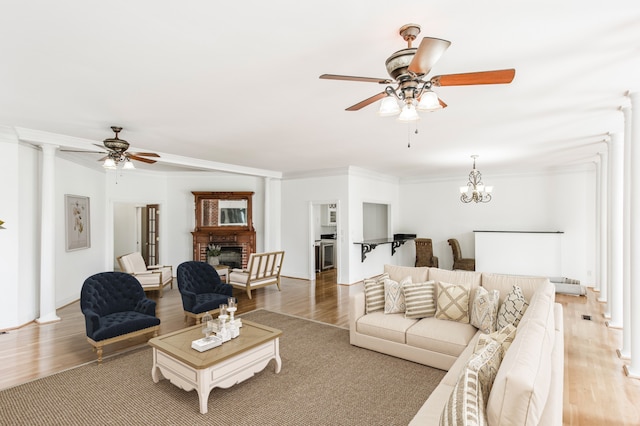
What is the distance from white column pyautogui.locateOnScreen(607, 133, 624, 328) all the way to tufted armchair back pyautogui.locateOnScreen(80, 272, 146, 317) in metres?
6.28

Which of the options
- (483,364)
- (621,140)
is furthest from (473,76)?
(621,140)

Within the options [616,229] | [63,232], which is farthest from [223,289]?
[616,229]

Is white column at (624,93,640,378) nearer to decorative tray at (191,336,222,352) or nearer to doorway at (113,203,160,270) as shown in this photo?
decorative tray at (191,336,222,352)

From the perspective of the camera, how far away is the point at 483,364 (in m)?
1.70

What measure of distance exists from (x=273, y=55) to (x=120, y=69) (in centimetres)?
124

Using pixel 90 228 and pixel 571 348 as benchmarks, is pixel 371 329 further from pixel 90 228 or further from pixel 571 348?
pixel 90 228

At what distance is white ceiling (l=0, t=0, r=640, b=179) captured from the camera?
6.30 ft

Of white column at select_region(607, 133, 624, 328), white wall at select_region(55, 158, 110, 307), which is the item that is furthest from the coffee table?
white column at select_region(607, 133, 624, 328)

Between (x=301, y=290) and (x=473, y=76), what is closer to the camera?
(x=473, y=76)

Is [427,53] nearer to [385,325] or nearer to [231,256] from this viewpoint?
[385,325]

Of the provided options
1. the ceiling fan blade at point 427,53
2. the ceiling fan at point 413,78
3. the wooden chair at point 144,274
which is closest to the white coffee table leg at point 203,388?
the ceiling fan at point 413,78

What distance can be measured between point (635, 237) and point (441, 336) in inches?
79.9

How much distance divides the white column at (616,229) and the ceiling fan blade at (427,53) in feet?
14.5

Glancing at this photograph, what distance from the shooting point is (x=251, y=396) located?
2.85 meters
